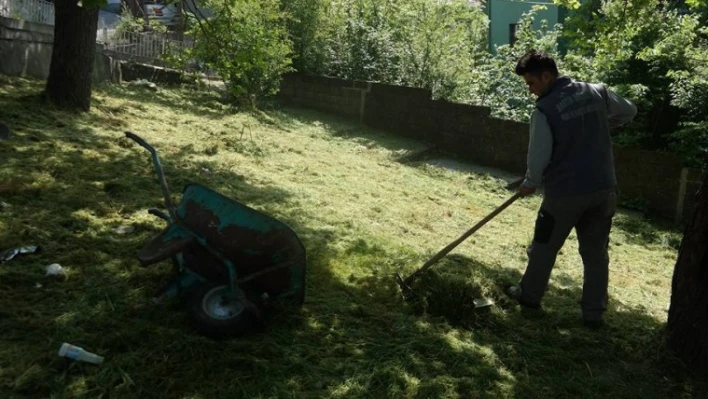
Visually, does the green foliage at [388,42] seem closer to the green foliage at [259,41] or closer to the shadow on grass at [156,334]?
the green foliage at [259,41]

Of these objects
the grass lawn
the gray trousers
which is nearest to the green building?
the grass lawn

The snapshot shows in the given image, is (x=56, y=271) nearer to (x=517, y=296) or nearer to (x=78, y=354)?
(x=78, y=354)

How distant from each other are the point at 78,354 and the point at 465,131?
9336mm

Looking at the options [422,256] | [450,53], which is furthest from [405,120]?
[422,256]

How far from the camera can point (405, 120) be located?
1235cm

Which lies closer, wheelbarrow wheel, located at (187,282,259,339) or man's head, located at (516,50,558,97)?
wheelbarrow wheel, located at (187,282,259,339)

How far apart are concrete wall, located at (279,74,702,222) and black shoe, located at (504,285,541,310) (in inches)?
204

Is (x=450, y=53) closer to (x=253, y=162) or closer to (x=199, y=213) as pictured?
(x=253, y=162)

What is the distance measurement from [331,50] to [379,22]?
4.64 feet

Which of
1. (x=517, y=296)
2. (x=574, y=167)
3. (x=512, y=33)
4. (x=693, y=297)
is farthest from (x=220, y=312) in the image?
(x=512, y=33)

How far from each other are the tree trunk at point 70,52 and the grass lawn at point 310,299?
338mm

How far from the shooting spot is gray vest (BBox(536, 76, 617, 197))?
146 inches

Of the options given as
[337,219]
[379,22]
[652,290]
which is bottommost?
[652,290]

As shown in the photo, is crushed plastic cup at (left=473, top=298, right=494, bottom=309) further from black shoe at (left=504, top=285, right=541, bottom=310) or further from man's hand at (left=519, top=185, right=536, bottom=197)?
man's hand at (left=519, top=185, right=536, bottom=197)
